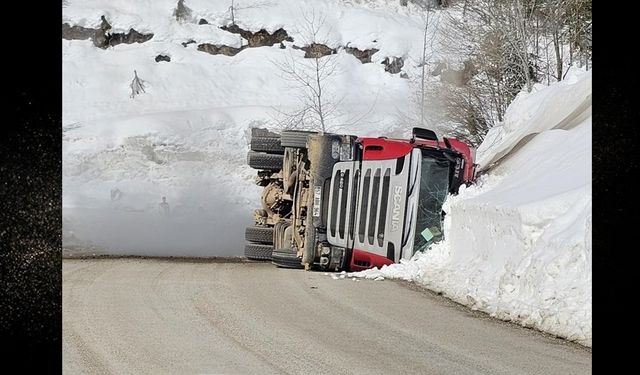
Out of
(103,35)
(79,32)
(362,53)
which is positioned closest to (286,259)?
(362,53)

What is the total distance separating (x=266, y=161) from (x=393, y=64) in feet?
137

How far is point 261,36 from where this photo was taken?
6128 cm

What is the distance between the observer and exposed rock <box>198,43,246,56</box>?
194 feet

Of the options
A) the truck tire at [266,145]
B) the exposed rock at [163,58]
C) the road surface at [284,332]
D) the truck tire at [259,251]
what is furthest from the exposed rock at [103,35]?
the road surface at [284,332]

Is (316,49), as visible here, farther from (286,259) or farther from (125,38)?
(286,259)

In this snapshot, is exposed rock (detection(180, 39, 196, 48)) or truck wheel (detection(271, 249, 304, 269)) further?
exposed rock (detection(180, 39, 196, 48))

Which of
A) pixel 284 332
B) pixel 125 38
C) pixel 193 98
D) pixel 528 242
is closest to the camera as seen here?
pixel 284 332

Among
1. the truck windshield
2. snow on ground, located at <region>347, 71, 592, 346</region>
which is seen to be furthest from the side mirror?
snow on ground, located at <region>347, 71, 592, 346</region>

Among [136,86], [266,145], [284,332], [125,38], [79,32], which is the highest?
[79,32]

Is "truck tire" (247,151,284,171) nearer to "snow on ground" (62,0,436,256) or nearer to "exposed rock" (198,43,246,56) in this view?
"snow on ground" (62,0,436,256)

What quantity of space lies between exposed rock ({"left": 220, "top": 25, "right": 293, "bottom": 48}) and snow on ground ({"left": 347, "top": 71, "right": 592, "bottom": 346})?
44.0 m

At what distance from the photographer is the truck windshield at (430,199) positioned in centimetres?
1409

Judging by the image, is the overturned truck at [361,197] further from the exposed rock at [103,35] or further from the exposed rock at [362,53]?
the exposed rock at [103,35]
